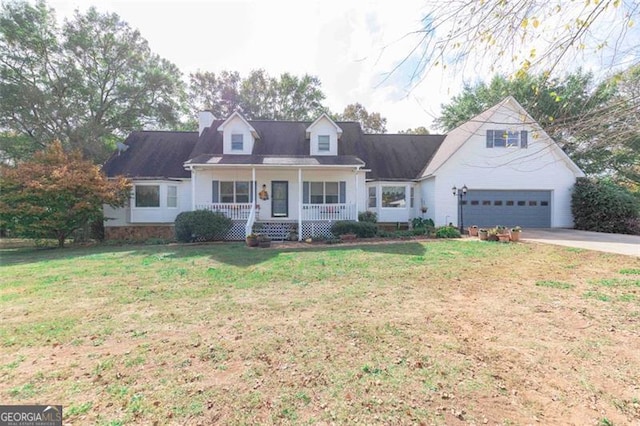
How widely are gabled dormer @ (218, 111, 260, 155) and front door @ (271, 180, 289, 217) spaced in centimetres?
264

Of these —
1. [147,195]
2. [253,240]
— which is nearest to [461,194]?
[253,240]

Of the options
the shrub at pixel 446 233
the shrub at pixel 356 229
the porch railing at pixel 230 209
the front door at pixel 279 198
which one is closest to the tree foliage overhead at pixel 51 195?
the porch railing at pixel 230 209

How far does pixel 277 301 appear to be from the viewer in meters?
5.26

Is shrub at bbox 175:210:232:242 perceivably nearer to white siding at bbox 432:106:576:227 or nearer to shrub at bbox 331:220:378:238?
shrub at bbox 331:220:378:238

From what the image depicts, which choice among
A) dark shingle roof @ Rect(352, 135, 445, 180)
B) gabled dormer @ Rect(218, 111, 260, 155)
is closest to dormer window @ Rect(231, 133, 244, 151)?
gabled dormer @ Rect(218, 111, 260, 155)

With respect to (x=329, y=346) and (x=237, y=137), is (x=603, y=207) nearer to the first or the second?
(x=329, y=346)

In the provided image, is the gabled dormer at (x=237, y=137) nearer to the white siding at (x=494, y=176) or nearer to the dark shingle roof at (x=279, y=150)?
the dark shingle roof at (x=279, y=150)

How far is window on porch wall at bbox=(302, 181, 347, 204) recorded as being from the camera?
53.9 feet

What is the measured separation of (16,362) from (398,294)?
5.59 m

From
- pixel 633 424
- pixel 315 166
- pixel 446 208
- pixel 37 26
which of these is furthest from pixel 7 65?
pixel 633 424

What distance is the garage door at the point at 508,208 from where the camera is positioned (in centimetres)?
1638

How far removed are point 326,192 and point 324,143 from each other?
3.07 m

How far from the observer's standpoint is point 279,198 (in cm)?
1645

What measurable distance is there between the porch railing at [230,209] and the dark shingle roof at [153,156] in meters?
3.40
